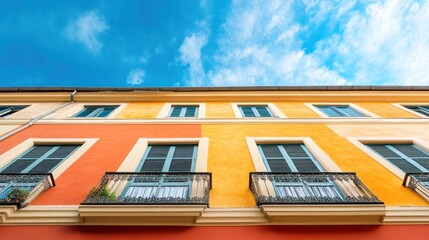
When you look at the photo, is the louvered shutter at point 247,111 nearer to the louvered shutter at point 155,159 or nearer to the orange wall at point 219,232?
the louvered shutter at point 155,159

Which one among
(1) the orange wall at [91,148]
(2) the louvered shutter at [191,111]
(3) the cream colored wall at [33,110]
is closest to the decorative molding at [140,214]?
(1) the orange wall at [91,148]

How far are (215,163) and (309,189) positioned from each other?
2.28 metres

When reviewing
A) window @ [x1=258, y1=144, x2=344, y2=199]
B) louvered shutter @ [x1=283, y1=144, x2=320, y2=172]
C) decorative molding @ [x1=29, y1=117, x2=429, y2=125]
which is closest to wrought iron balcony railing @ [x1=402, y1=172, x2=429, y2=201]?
window @ [x1=258, y1=144, x2=344, y2=199]

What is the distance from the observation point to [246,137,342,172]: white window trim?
6125 millimetres

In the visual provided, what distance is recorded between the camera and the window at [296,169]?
197 inches

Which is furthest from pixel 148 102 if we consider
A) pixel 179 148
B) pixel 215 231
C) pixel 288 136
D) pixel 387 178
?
pixel 387 178

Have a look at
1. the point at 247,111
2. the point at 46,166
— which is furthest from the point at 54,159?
the point at 247,111

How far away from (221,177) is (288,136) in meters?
3.14

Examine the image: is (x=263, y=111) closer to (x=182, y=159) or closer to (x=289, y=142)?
(x=289, y=142)

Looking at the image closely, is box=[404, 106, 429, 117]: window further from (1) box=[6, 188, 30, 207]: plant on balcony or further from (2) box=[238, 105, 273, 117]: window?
(1) box=[6, 188, 30, 207]: plant on balcony

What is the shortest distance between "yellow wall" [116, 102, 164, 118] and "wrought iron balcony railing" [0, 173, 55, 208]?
15.8ft

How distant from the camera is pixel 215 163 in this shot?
6.38 m

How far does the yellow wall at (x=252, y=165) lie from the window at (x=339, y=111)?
7.11 feet

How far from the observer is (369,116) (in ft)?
32.3
